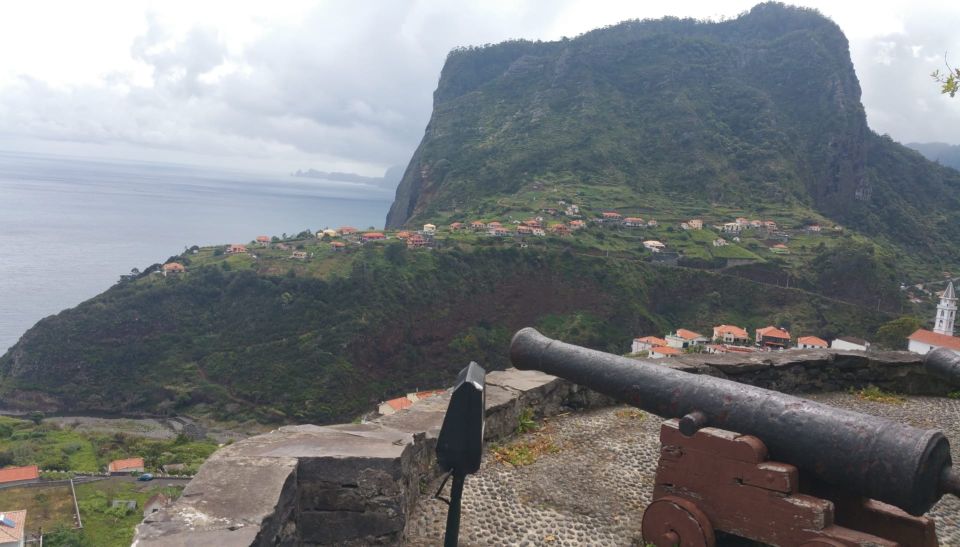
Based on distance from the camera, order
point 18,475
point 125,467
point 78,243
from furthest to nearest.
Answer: point 78,243
point 125,467
point 18,475

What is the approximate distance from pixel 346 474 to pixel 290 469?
28 centimetres

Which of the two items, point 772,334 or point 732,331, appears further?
point 732,331

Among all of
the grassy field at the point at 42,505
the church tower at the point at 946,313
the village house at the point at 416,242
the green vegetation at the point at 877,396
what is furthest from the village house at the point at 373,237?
the green vegetation at the point at 877,396

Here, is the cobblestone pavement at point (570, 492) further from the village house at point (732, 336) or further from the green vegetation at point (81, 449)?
the village house at point (732, 336)

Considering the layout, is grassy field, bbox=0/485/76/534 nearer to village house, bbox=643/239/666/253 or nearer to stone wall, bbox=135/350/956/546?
stone wall, bbox=135/350/956/546

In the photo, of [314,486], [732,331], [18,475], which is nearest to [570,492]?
[314,486]

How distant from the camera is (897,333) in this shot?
39969mm

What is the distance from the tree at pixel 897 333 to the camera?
128 feet

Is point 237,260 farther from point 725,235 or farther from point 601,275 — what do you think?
point 725,235

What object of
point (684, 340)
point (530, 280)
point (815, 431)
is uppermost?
point (815, 431)

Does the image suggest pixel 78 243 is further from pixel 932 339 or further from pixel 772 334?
pixel 932 339

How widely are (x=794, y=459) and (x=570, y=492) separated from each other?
1.45m

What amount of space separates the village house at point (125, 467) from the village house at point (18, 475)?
3198mm

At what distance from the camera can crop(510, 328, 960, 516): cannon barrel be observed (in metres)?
2.65
